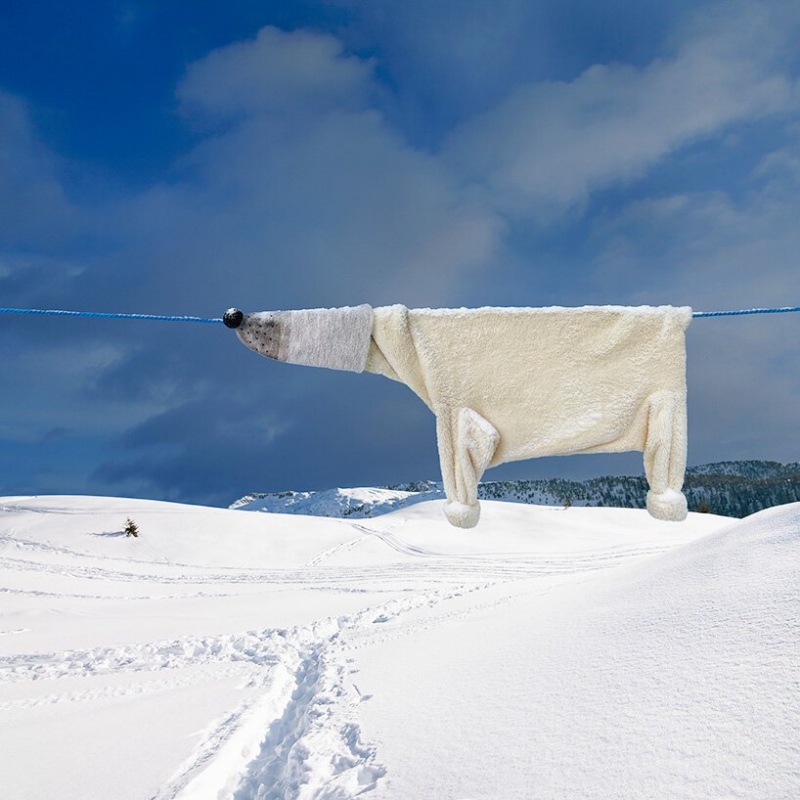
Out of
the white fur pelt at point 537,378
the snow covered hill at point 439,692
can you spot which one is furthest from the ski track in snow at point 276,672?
the white fur pelt at point 537,378

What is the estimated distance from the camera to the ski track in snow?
6.64ft

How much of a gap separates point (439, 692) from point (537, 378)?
133cm

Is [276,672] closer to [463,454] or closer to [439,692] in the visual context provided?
[439,692]

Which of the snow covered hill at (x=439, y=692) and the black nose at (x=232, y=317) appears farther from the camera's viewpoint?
the black nose at (x=232, y=317)

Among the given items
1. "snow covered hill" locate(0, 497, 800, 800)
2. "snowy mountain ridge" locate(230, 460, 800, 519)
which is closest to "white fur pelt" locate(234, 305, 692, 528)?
"snow covered hill" locate(0, 497, 800, 800)

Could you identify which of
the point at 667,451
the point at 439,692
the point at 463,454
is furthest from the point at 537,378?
the point at 439,692

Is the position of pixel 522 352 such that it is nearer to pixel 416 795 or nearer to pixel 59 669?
pixel 416 795

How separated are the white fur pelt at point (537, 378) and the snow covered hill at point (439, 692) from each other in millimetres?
579

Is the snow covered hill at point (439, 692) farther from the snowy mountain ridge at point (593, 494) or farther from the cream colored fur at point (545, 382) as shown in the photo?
the snowy mountain ridge at point (593, 494)

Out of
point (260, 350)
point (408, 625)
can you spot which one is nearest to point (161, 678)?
point (408, 625)

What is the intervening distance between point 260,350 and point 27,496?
15116mm

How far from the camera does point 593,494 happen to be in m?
52.9

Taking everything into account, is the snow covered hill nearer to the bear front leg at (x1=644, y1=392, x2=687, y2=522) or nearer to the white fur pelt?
the bear front leg at (x1=644, y1=392, x2=687, y2=522)

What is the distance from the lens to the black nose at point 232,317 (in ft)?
7.07
